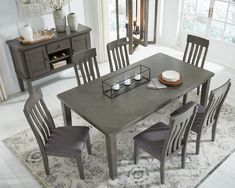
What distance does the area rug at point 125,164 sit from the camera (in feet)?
9.76

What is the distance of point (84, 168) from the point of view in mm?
3152

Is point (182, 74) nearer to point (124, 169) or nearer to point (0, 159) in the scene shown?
point (124, 169)

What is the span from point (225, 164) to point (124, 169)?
1.11 m

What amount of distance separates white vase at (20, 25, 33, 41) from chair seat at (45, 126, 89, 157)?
62.1 inches

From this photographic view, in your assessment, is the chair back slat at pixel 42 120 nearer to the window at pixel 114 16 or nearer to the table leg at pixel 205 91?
the table leg at pixel 205 91

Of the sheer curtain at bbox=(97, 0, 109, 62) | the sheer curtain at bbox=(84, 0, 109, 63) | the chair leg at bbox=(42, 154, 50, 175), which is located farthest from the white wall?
the chair leg at bbox=(42, 154, 50, 175)

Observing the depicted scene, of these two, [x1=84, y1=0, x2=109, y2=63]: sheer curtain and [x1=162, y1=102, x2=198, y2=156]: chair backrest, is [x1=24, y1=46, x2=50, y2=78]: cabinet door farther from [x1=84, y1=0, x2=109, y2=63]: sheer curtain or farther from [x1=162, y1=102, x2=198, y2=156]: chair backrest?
[x1=162, y1=102, x2=198, y2=156]: chair backrest

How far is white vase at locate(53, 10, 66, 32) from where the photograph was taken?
4.18 m

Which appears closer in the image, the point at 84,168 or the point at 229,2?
the point at 84,168

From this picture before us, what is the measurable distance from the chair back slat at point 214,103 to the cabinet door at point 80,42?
90.6 inches

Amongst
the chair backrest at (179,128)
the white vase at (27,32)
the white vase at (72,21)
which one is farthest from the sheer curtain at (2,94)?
the chair backrest at (179,128)

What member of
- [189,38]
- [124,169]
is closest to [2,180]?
[124,169]

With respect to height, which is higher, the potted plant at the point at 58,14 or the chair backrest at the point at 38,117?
the potted plant at the point at 58,14

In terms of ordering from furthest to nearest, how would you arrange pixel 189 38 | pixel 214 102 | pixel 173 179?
1. pixel 189 38
2. pixel 173 179
3. pixel 214 102
